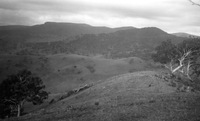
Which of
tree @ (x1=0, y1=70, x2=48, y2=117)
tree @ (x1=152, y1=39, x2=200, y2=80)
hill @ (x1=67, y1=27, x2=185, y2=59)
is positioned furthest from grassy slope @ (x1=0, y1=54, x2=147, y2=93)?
hill @ (x1=67, y1=27, x2=185, y2=59)

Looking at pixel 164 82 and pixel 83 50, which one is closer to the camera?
pixel 164 82

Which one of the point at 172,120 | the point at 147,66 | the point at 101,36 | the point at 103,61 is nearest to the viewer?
the point at 172,120

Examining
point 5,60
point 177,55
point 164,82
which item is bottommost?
point 5,60

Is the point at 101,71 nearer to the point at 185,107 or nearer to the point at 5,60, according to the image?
the point at 5,60

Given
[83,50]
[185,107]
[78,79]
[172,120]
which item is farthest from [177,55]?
[83,50]

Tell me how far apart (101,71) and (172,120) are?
67513 millimetres

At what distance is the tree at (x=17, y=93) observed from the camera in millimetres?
31609

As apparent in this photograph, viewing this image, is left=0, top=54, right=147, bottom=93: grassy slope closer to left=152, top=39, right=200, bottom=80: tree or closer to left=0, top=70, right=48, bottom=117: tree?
left=0, top=70, right=48, bottom=117: tree

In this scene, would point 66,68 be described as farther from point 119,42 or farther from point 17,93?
point 119,42

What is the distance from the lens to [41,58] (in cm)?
9875

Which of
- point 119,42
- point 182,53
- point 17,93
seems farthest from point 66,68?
point 119,42

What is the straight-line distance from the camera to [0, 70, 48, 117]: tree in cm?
3161

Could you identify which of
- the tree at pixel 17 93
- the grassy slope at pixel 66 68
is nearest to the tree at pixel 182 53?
the tree at pixel 17 93

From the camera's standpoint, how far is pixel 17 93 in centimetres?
3138
